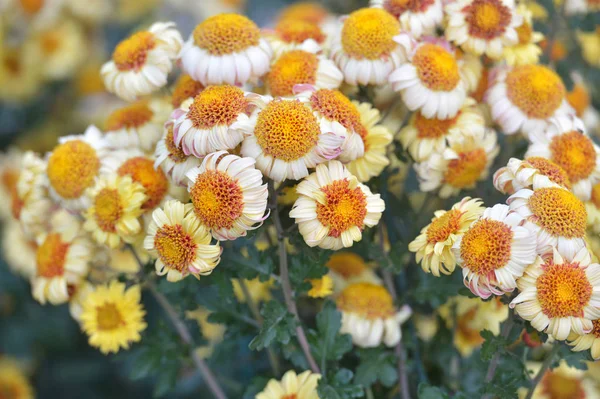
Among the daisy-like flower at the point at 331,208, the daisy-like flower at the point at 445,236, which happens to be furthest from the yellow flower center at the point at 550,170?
the daisy-like flower at the point at 331,208

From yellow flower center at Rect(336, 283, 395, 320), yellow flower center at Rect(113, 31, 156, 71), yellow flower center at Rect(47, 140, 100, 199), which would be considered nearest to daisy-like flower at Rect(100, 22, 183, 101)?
yellow flower center at Rect(113, 31, 156, 71)

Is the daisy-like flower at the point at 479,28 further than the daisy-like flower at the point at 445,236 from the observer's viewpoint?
Yes

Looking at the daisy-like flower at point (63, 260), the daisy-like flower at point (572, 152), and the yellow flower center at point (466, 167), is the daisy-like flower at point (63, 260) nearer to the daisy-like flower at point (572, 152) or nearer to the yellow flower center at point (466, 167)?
the yellow flower center at point (466, 167)

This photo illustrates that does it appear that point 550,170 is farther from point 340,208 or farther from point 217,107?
point 217,107

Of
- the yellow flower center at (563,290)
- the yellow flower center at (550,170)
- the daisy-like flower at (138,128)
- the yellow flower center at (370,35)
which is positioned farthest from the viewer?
the daisy-like flower at (138,128)

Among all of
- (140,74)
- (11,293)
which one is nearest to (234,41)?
(140,74)

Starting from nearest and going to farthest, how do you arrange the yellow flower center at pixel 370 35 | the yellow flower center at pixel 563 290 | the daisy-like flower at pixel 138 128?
the yellow flower center at pixel 563 290 → the yellow flower center at pixel 370 35 → the daisy-like flower at pixel 138 128

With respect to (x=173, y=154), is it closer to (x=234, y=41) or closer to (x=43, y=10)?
(x=234, y=41)

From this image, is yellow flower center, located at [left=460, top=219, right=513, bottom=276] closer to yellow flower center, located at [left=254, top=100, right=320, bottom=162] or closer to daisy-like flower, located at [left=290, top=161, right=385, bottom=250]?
daisy-like flower, located at [left=290, top=161, right=385, bottom=250]
